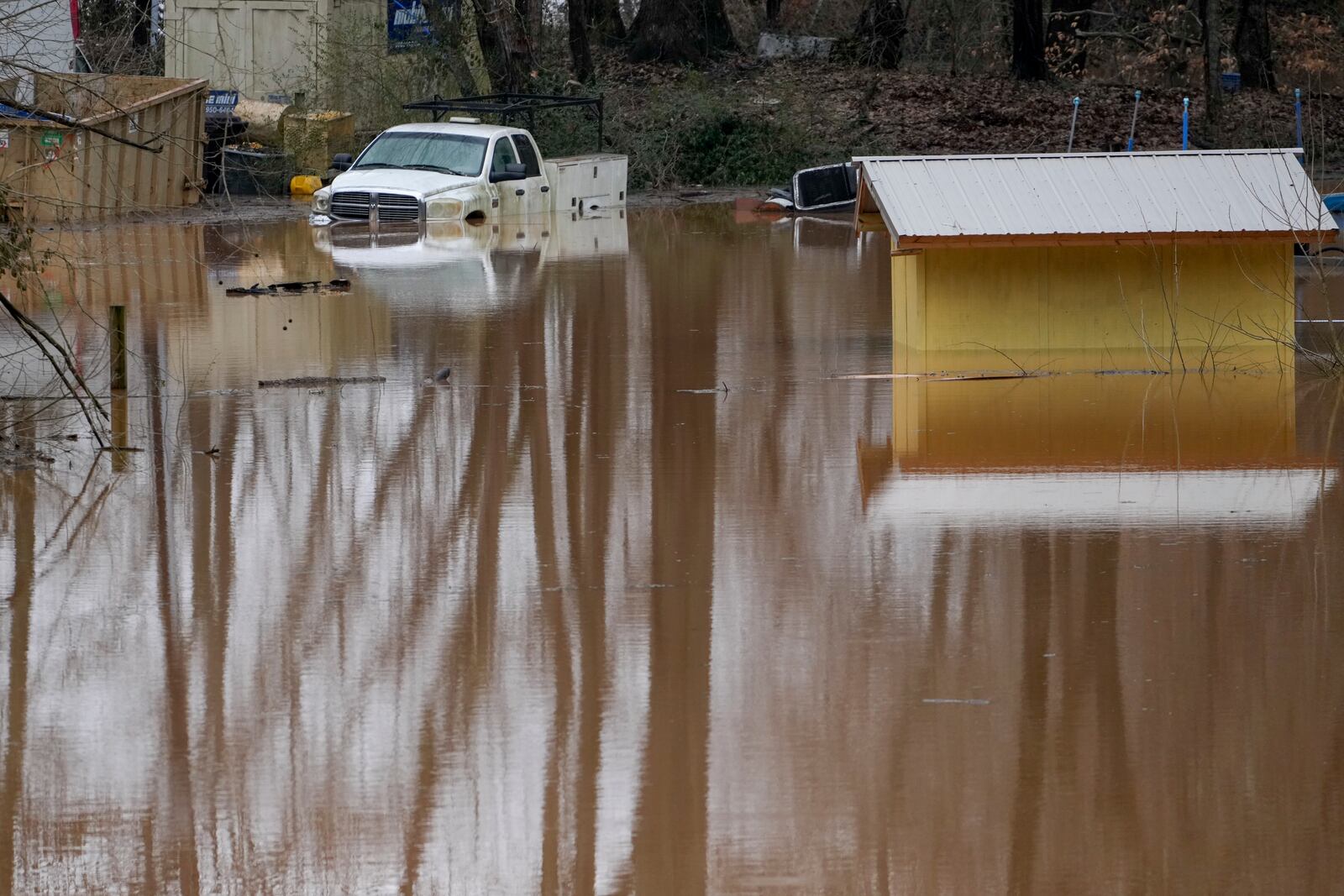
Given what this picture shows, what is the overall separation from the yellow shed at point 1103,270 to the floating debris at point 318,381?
3611mm

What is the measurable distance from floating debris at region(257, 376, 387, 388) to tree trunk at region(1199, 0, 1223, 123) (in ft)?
77.1

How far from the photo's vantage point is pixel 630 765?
18.9 ft

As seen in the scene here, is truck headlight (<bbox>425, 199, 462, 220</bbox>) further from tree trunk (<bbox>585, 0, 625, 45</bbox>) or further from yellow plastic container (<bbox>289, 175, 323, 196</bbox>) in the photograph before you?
tree trunk (<bbox>585, 0, 625, 45</bbox>)

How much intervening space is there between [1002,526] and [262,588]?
127 inches

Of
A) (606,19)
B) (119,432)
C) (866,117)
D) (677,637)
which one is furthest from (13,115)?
(606,19)

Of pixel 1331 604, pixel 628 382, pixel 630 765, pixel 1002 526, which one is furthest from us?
pixel 628 382

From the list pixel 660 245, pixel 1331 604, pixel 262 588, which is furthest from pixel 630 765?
pixel 660 245

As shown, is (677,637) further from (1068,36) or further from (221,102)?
(1068,36)

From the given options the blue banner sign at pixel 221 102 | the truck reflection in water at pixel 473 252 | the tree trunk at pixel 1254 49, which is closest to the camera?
the truck reflection in water at pixel 473 252

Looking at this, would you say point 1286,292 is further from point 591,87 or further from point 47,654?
point 591,87

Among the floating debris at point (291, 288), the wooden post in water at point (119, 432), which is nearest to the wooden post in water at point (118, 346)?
the wooden post in water at point (119, 432)

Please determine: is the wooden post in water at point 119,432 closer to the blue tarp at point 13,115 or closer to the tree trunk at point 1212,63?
the blue tarp at point 13,115

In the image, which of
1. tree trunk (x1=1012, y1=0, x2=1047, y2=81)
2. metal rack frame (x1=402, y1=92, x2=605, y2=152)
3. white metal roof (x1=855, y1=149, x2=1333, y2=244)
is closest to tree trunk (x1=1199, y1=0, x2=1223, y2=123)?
tree trunk (x1=1012, y1=0, x2=1047, y2=81)

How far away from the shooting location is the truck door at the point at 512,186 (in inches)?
1073
